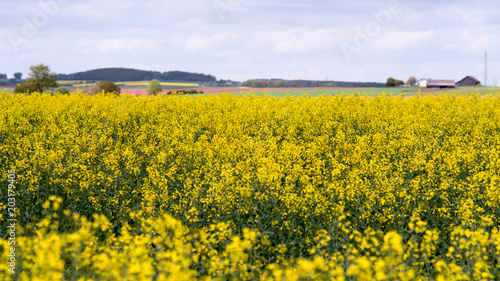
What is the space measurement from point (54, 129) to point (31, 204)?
568 cm

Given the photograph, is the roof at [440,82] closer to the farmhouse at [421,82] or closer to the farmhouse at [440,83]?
the farmhouse at [440,83]

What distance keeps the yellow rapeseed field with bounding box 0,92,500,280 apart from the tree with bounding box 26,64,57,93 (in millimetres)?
66422

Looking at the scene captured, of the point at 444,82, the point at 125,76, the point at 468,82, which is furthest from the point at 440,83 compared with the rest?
the point at 125,76

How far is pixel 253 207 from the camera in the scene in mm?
7801

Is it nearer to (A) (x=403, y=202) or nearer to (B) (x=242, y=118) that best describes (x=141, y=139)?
(B) (x=242, y=118)

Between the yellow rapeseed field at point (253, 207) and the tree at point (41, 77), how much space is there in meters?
66.4

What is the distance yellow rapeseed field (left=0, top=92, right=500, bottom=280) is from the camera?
5.63 meters

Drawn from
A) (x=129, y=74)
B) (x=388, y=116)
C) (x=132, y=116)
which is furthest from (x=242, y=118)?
(x=129, y=74)

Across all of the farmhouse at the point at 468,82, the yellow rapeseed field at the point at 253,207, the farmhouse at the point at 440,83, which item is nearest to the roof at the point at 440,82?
the farmhouse at the point at 440,83

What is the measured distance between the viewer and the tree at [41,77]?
243ft

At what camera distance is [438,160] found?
1099 centimetres

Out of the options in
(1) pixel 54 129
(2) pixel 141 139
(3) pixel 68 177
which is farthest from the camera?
(1) pixel 54 129

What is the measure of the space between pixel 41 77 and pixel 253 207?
77.7 metres

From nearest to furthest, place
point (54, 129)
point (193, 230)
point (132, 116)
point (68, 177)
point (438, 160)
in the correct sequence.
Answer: point (193, 230) → point (68, 177) → point (438, 160) → point (54, 129) → point (132, 116)
